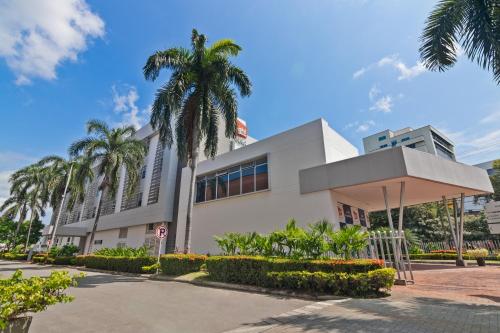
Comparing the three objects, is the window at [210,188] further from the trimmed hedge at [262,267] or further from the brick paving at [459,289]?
the brick paving at [459,289]

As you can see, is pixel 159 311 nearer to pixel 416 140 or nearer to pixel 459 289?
pixel 459 289

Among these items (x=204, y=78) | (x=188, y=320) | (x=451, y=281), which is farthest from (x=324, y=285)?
(x=204, y=78)

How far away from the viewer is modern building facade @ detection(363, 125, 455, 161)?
56881 millimetres

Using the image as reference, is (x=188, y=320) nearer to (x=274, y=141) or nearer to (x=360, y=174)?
(x=360, y=174)

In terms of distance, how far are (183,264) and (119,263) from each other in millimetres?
7060

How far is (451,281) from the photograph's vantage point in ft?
33.9

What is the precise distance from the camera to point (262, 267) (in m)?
9.77

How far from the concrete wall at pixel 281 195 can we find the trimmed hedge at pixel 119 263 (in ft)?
15.4

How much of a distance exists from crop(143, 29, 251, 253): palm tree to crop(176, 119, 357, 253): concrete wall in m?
3.37

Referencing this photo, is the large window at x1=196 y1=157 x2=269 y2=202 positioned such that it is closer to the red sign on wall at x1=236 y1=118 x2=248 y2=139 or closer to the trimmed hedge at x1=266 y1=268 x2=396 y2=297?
the red sign on wall at x1=236 y1=118 x2=248 y2=139

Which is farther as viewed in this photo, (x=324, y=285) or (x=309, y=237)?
(x=309, y=237)

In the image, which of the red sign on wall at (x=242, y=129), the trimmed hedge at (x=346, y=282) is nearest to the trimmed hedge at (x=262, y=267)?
the trimmed hedge at (x=346, y=282)

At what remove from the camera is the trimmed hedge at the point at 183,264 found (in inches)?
525

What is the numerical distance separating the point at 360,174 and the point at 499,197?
34088 mm
